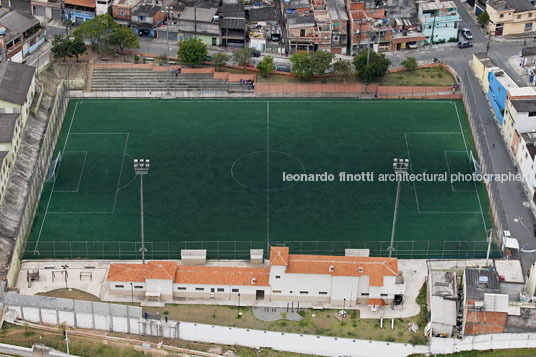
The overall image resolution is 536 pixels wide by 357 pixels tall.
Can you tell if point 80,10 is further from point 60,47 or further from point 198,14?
point 198,14

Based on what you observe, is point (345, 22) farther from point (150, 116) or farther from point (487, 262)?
point (487, 262)

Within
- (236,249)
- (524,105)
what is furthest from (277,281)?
(524,105)

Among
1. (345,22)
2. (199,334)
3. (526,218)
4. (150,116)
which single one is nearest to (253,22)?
(345,22)

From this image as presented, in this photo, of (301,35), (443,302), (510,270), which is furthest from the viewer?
(301,35)

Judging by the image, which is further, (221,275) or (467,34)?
(467,34)

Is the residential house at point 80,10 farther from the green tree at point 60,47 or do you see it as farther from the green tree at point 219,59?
the green tree at point 219,59

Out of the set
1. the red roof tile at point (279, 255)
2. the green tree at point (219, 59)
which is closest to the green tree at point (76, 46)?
the green tree at point (219, 59)

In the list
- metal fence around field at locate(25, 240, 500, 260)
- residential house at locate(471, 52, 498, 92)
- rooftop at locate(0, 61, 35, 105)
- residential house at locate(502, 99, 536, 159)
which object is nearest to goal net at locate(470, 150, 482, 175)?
residential house at locate(502, 99, 536, 159)
